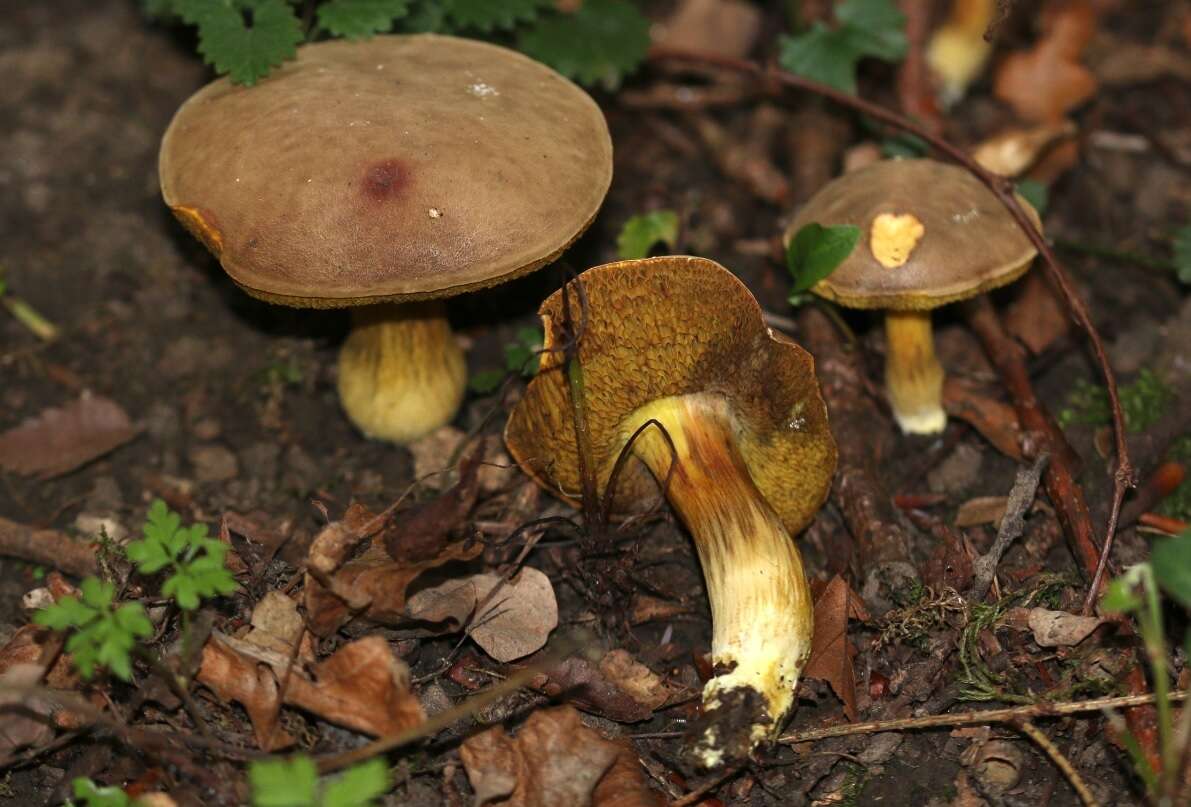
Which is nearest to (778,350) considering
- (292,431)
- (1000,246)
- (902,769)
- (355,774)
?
(1000,246)

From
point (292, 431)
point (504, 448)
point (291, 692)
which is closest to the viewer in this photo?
point (291, 692)

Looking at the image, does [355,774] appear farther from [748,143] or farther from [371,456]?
[748,143]

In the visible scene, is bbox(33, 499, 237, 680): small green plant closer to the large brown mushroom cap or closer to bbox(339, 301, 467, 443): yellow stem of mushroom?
the large brown mushroom cap

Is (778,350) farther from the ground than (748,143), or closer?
farther from the ground

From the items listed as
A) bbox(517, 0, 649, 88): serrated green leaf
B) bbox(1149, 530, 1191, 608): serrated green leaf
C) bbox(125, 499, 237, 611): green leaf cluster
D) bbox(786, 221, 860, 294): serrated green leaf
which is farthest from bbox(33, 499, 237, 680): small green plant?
bbox(517, 0, 649, 88): serrated green leaf

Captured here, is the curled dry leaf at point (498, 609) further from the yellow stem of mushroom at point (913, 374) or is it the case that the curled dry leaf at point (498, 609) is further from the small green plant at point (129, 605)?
the yellow stem of mushroom at point (913, 374)
